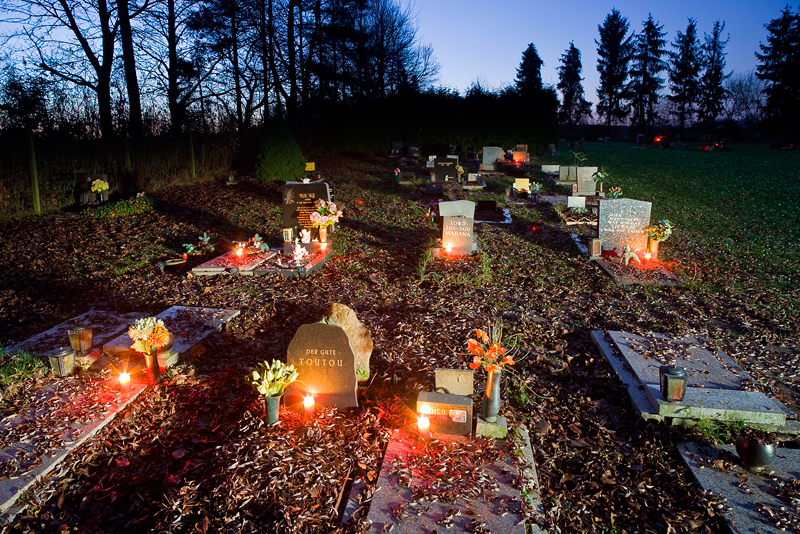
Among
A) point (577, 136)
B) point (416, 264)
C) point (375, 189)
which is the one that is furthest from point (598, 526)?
point (577, 136)

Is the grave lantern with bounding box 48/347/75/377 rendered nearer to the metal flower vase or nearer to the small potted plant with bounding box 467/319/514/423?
the small potted plant with bounding box 467/319/514/423

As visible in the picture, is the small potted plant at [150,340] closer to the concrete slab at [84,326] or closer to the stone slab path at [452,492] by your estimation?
the concrete slab at [84,326]

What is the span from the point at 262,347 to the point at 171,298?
2788mm

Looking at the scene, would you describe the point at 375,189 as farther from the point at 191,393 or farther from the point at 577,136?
the point at 577,136

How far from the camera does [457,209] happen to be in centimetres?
1101

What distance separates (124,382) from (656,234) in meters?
10.1

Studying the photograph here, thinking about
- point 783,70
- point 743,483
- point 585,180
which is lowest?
point 743,483

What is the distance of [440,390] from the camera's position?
15.9 feet

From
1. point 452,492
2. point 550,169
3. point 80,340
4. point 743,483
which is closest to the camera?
point 452,492

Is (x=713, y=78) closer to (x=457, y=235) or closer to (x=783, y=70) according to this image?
(x=783, y=70)

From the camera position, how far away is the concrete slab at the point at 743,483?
3678mm

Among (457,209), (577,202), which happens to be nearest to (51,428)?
(457,209)

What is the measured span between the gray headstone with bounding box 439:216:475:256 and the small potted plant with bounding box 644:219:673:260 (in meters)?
3.83

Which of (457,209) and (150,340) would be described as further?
(457,209)
